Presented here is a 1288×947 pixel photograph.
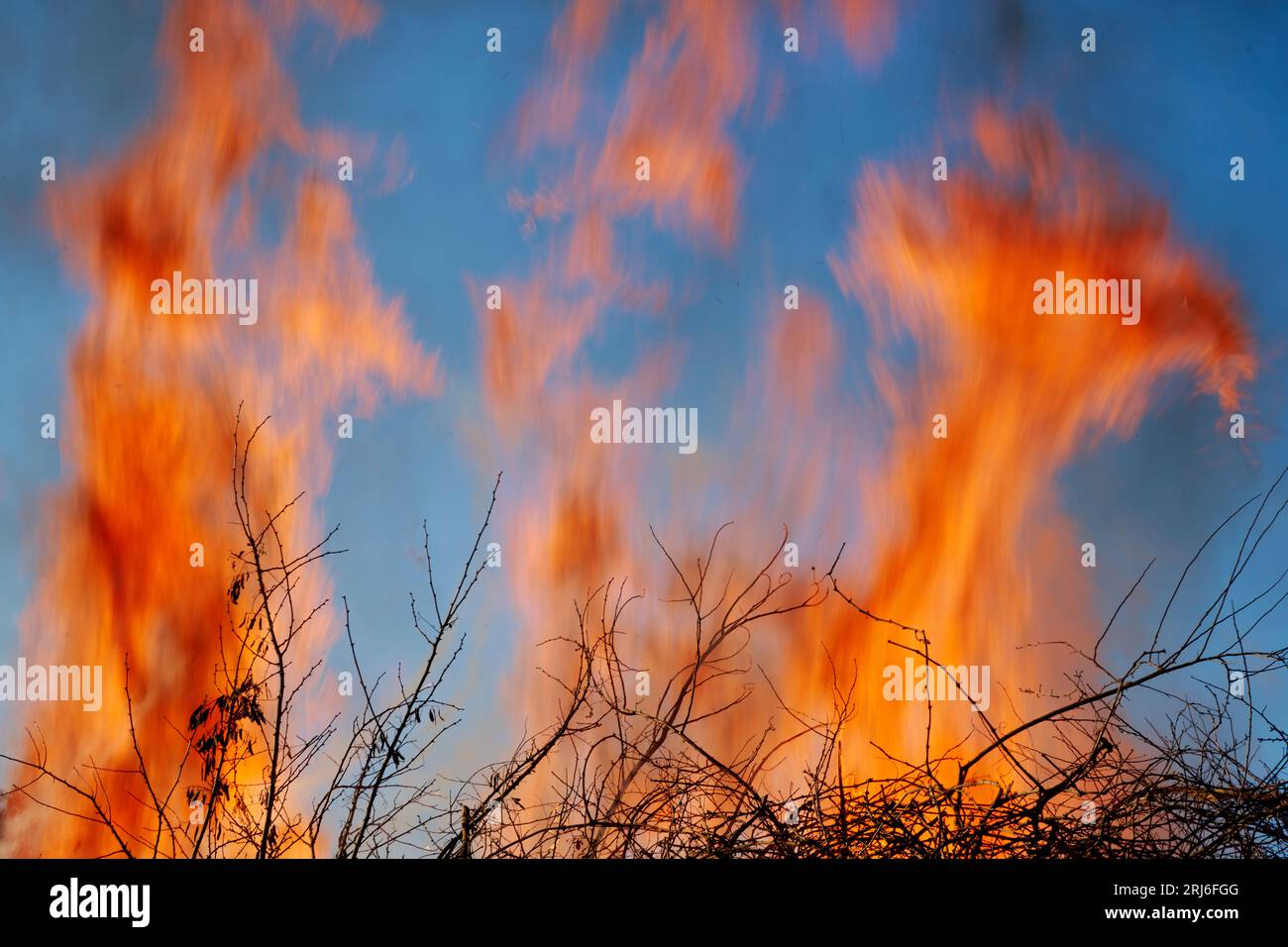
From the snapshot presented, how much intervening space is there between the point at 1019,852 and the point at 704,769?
85cm
